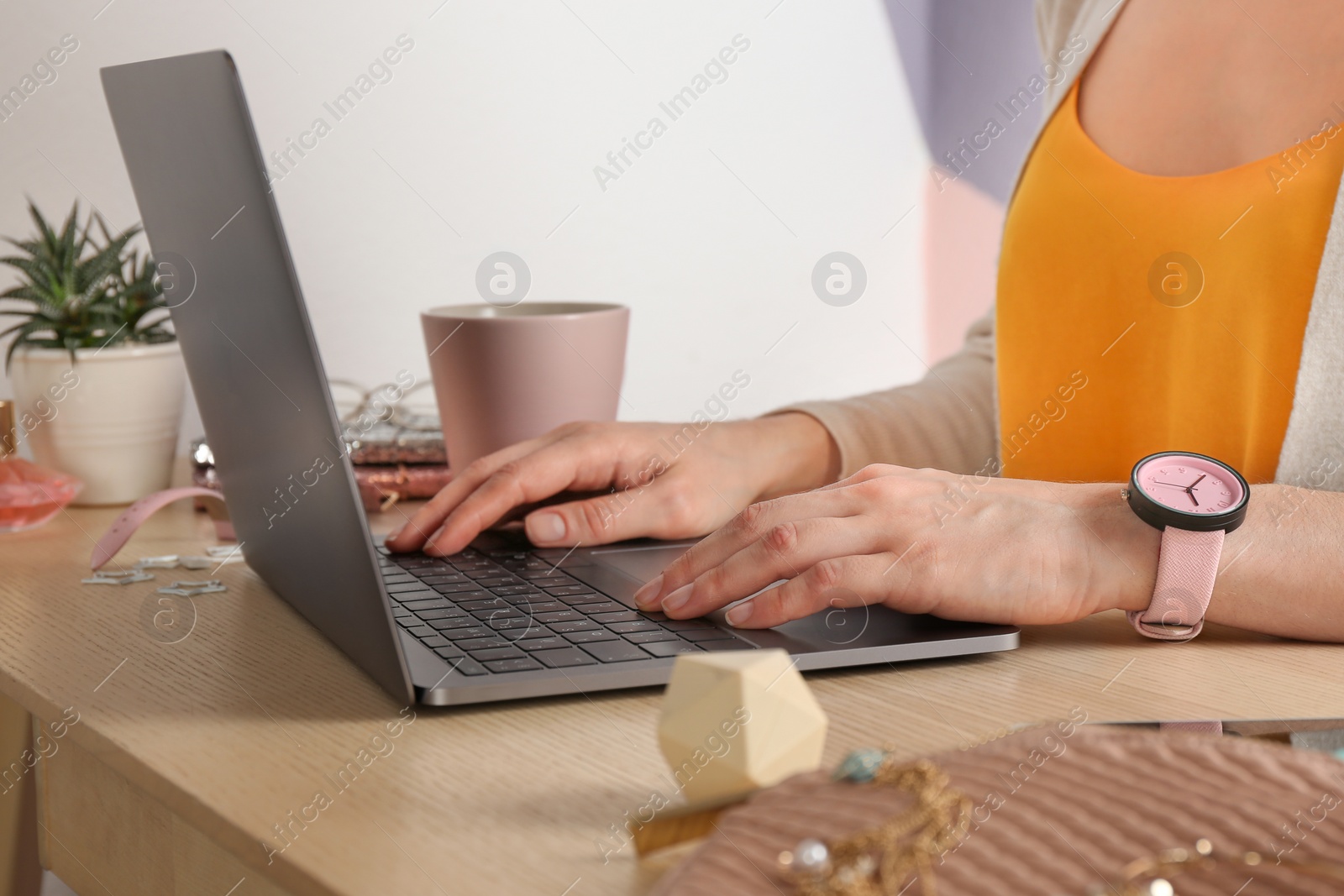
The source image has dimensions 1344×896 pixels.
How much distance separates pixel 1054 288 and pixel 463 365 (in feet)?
1.66

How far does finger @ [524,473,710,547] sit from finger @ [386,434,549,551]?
0.05 meters

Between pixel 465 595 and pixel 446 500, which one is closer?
pixel 465 595

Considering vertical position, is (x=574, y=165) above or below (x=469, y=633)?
above

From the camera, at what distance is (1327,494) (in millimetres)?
648

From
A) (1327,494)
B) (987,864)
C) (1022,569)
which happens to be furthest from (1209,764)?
(1327,494)

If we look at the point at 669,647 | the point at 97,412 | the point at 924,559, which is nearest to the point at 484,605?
the point at 669,647

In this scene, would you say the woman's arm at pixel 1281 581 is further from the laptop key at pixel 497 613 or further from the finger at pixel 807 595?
the laptop key at pixel 497 613

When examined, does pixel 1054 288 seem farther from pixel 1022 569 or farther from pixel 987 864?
pixel 987 864

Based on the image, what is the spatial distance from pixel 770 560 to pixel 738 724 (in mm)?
230

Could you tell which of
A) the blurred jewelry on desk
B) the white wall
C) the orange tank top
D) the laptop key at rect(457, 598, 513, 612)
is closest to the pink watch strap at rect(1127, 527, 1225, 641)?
the orange tank top

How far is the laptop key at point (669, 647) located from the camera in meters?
0.53

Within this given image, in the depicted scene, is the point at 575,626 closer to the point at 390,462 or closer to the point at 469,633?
the point at 469,633

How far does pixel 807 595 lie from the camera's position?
0.58 metres

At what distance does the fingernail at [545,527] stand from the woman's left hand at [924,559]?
0.17 metres
